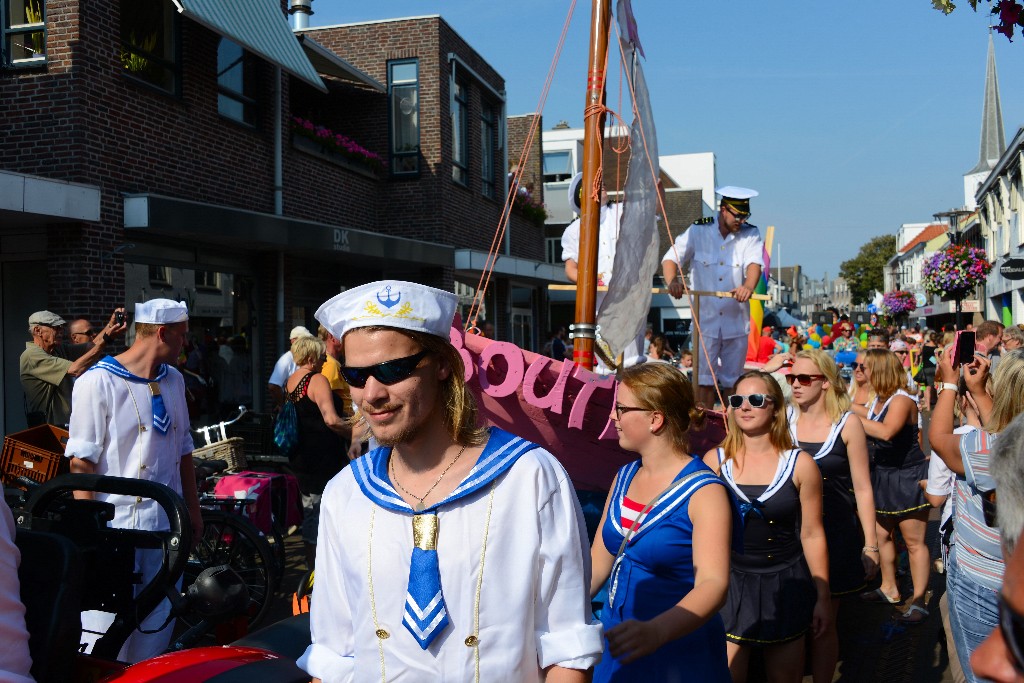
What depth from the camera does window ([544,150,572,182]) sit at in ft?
128

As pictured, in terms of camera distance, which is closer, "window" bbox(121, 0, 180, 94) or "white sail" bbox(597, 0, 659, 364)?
"white sail" bbox(597, 0, 659, 364)

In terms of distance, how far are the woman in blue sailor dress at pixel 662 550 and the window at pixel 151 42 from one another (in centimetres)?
1039

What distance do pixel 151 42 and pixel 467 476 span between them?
1195 cm

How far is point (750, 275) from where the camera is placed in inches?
261

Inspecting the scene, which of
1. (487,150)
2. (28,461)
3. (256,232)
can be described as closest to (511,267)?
(487,150)

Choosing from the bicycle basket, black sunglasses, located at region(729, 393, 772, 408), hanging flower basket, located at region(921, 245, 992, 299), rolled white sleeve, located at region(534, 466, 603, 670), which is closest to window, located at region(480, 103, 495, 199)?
Result: hanging flower basket, located at region(921, 245, 992, 299)

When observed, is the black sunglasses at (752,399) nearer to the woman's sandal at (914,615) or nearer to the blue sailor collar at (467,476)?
the blue sailor collar at (467,476)

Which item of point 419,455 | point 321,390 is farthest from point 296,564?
point 419,455

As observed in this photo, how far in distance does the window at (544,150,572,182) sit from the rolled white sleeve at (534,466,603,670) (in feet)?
123

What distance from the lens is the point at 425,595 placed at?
1869mm

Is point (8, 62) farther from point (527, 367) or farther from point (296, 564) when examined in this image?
point (527, 367)

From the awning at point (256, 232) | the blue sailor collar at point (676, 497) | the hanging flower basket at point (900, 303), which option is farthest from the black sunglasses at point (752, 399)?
the hanging flower basket at point (900, 303)

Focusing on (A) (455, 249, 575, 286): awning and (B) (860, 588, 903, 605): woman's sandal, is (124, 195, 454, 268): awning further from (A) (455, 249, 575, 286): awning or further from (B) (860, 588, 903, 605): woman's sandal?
(B) (860, 588, 903, 605): woman's sandal

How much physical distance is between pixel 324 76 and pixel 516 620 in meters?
17.0
